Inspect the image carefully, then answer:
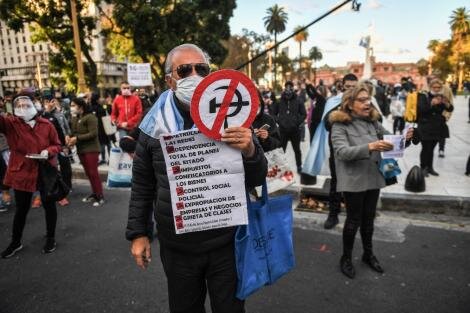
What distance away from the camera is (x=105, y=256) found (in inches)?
166

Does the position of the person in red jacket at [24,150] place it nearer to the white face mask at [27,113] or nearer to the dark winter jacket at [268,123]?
the white face mask at [27,113]

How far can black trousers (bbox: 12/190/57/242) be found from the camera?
4289 mm

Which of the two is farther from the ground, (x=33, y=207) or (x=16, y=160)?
(x=16, y=160)

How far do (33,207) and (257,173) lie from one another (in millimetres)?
5831

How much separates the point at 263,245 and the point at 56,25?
20.6 m

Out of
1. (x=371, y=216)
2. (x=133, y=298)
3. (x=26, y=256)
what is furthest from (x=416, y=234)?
(x=26, y=256)

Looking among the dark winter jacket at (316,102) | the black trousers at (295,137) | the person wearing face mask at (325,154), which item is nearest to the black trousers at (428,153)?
the dark winter jacket at (316,102)

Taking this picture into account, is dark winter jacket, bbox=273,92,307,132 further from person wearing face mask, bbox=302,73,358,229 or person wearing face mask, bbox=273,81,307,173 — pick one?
person wearing face mask, bbox=302,73,358,229

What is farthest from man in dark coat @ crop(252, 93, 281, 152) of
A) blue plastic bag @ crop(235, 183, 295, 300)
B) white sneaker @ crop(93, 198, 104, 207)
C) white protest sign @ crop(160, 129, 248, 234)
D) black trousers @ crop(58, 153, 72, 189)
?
black trousers @ crop(58, 153, 72, 189)

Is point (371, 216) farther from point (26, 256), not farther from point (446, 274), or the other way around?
point (26, 256)

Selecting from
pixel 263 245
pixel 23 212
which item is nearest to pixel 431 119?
pixel 263 245

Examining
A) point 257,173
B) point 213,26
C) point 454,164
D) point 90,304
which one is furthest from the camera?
point 213,26

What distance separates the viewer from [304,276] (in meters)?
3.56

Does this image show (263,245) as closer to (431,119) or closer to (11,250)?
(11,250)
